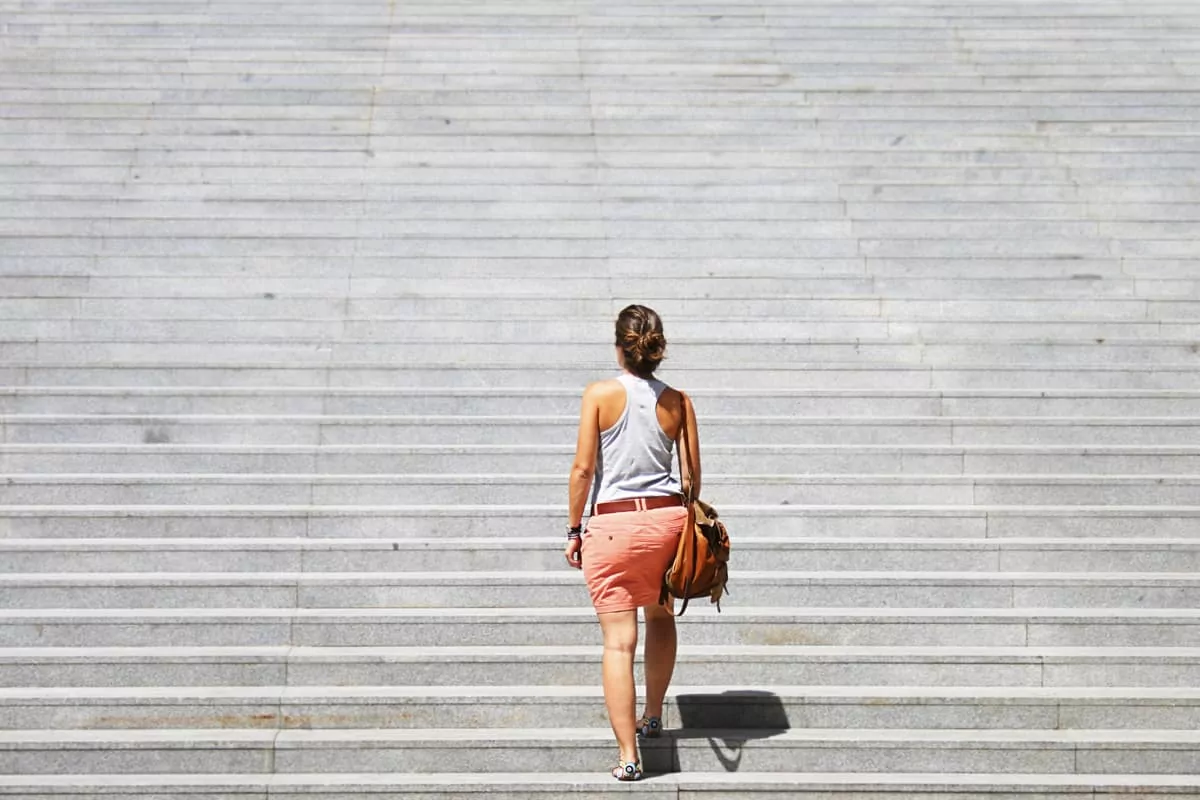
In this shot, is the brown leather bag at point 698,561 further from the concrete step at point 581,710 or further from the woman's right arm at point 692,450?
the concrete step at point 581,710

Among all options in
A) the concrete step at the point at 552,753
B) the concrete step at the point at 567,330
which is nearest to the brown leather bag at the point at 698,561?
the concrete step at the point at 552,753

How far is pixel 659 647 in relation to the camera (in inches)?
195

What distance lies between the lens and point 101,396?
7.16 metres

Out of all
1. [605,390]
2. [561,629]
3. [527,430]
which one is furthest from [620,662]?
[527,430]

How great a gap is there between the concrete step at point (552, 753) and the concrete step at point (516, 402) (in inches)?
88.7

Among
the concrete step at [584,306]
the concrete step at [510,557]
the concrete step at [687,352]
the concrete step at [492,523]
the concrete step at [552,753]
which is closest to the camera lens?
the concrete step at [552,753]

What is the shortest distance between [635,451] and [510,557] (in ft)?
5.07

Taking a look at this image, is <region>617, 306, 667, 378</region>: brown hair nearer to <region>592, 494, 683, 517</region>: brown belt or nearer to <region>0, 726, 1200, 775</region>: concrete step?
<region>592, 494, 683, 517</region>: brown belt

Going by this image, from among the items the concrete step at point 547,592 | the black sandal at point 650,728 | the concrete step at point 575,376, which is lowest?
the black sandal at point 650,728

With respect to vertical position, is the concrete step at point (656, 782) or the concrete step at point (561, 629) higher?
the concrete step at point (561, 629)

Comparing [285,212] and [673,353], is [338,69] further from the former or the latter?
[673,353]

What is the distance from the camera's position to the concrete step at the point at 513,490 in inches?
257

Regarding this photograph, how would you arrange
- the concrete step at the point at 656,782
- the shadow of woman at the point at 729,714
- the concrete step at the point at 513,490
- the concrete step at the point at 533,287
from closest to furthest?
1. the concrete step at the point at 656,782
2. the shadow of woman at the point at 729,714
3. the concrete step at the point at 513,490
4. the concrete step at the point at 533,287

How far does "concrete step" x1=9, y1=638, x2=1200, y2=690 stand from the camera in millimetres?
5570
